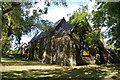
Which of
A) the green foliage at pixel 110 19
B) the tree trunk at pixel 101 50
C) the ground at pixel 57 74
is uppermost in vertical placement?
the green foliage at pixel 110 19

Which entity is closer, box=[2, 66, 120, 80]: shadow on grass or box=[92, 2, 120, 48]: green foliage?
box=[2, 66, 120, 80]: shadow on grass

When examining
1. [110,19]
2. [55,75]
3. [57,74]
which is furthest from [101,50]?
[55,75]

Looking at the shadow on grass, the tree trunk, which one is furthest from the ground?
the tree trunk

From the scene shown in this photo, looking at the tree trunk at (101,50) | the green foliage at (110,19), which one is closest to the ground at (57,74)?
the green foliage at (110,19)

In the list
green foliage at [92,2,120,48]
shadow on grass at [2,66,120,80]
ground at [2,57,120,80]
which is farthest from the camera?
green foliage at [92,2,120,48]

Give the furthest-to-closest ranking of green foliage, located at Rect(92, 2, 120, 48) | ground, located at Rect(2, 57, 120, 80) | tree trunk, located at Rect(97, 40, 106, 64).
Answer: tree trunk, located at Rect(97, 40, 106, 64) < green foliage, located at Rect(92, 2, 120, 48) < ground, located at Rect(2, 57, 120, 80)

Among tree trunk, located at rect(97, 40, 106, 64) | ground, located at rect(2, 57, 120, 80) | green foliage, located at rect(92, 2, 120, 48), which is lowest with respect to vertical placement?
ground, located at rect(2, 57, 120, 80)

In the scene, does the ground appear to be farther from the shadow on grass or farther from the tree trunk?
the tree trunk

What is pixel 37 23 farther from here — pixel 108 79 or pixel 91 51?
pixel 108 79

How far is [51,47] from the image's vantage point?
26141mm

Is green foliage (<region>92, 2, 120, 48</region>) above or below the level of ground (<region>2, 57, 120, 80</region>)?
above

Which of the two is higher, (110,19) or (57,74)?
(110,19)

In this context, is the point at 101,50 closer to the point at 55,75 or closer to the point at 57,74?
the point at 57,74

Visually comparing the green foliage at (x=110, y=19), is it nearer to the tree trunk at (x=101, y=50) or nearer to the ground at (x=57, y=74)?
the ground at (x=57, y=74)
